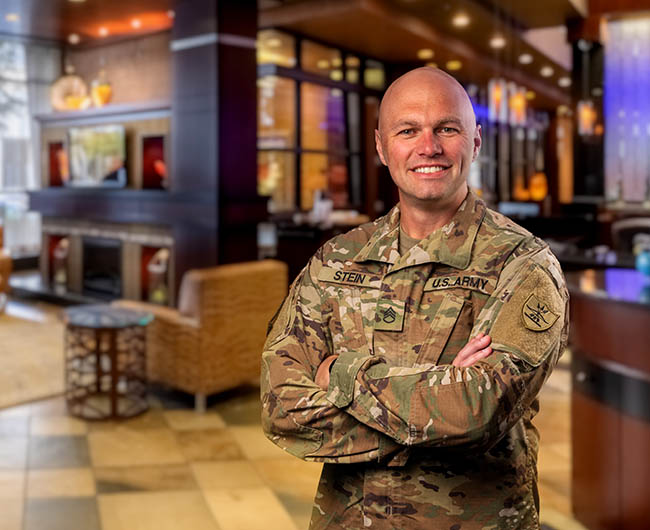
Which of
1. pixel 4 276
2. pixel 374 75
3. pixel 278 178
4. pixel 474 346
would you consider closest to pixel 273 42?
pixel 278 178

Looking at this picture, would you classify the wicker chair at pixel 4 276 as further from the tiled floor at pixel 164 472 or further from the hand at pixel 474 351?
the hand at pixel 474 351

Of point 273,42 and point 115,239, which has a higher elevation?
point 273,42

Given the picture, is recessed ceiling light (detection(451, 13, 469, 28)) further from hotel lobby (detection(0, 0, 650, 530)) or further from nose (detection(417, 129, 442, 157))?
nose (detection(417, 129, 442, 157))

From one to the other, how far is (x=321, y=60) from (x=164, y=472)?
723 centimetres

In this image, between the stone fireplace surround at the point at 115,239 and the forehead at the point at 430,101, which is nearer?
the forehead at the point at 430,101

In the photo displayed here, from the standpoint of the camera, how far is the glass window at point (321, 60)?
9.44 m

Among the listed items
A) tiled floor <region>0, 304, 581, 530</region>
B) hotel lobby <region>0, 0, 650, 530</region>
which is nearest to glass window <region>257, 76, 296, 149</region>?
hotel lobby <region>0, 0, 650, 530</region>

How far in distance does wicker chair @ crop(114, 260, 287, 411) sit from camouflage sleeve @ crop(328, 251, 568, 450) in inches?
132

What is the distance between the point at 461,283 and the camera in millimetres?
1242

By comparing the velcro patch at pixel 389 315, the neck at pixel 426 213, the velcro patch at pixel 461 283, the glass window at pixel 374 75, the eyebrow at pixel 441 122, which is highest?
the glass window at pixel 374 75

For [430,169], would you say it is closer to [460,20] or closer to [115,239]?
[115,239]

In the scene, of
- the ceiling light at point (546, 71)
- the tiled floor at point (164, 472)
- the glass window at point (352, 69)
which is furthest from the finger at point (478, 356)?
the ceiling light at point (546, 71)

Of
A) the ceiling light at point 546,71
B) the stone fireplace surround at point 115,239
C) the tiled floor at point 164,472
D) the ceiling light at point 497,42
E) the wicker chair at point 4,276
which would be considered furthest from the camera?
the ceiling light at point 546,71

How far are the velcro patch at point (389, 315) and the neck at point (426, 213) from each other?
15cm
